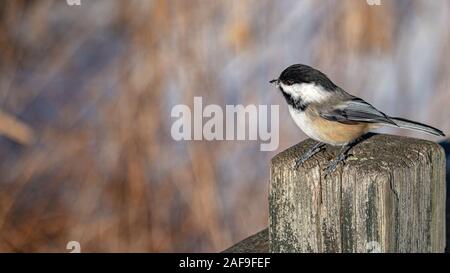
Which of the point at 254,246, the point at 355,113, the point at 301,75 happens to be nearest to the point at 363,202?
the point at 254,246

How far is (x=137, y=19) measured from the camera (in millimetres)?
4648

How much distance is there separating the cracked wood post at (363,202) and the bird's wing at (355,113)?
22.7 inches

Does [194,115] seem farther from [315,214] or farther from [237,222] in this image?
[315,214]

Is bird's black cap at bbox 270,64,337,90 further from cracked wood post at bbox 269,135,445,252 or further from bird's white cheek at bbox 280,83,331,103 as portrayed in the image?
cracked wood post at bbox 269,135,445,252

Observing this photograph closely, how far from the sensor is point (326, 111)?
3318 mm

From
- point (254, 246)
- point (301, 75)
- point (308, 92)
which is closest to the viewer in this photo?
point (254, 246)

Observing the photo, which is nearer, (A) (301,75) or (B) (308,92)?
(A) (301,75)

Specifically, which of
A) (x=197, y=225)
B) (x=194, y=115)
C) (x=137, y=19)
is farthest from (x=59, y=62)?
(x=197, y=225)

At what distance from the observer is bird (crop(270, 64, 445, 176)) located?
3.10 metres

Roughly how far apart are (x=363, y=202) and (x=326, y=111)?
99 cm

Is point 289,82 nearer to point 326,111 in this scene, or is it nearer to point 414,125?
point 326,111

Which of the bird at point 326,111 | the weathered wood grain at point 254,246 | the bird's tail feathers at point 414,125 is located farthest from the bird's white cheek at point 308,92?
the weathered wood grain at point 254,246

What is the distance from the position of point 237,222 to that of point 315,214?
6.88 feet
